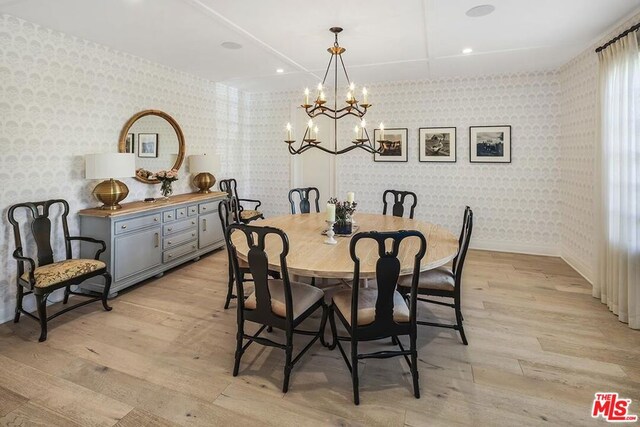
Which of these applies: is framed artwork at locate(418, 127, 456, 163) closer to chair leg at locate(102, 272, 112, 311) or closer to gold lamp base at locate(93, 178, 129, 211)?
gold lamp base at locate(93, 178, 129, 211)

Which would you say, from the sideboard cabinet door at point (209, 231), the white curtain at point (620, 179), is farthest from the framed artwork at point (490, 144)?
the sideboard cabinet door at point (209, 231)

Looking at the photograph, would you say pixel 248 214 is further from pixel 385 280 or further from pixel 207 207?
pixel 385 280

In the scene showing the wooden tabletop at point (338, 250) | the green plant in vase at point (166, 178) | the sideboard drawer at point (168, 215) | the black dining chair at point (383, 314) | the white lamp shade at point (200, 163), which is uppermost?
the white lamp shade at point (200, 163)

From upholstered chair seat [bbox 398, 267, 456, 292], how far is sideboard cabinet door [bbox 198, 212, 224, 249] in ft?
10.4

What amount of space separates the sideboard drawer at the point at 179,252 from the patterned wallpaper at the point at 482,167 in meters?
2.69

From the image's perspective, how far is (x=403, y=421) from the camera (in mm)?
1866

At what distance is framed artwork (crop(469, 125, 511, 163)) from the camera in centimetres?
513

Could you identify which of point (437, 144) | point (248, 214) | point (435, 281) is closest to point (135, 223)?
point (248, 214)

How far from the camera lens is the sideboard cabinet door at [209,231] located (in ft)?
15.9

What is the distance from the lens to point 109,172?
3.47 metres

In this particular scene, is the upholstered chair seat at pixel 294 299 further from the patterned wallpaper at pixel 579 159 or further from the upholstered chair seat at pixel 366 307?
the patterned wallpaper at pixel 579 159

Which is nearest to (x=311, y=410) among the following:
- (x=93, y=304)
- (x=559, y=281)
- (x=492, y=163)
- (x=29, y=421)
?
(x=29, y=421)

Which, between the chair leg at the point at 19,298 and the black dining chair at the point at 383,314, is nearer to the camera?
the black dining chair at the point at 383,314

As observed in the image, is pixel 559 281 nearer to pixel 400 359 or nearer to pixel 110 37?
pixel 400 359
